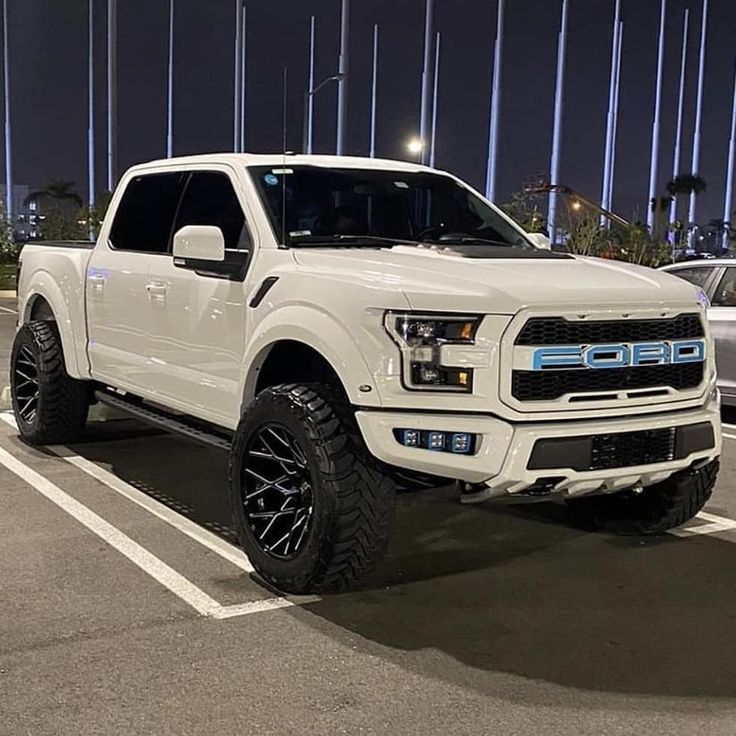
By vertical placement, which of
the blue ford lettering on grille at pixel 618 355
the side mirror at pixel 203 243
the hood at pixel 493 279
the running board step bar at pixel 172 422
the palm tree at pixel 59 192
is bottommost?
the running board step bar at pixel 172 422

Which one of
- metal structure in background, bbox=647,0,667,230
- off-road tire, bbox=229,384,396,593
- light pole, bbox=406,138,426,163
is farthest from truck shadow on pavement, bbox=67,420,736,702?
metal structure in background, bbox=647,0,667,230

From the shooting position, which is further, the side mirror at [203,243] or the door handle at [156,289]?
the door handle at [156,289]

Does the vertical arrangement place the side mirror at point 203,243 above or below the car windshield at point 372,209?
below

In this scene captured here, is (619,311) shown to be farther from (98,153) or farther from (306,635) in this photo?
(98,153)

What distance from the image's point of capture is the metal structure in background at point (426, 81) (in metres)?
41.4

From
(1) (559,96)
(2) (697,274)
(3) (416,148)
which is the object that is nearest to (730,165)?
(1) (559,96)

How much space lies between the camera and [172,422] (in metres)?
6.08

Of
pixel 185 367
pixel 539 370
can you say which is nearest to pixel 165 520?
pixel 185 367

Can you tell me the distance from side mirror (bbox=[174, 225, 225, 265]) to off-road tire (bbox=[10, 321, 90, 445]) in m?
2.57

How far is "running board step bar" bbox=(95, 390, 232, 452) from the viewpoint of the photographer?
18.2 feet

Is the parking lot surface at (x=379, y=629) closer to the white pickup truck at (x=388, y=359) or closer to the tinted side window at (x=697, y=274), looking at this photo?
the white pickup truck at (x=388, y=359)

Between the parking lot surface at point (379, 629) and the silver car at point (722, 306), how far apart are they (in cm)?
305

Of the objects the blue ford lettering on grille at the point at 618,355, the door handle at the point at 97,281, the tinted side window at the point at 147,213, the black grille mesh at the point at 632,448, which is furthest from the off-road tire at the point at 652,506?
the door handle at the point at 97,281

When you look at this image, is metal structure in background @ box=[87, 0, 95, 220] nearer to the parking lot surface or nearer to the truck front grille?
the parking lot surface
